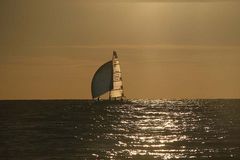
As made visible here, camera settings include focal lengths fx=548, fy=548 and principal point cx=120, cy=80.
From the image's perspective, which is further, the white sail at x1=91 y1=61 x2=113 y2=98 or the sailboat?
the white sail at x1=91 y1=61 x2=113 y2=98

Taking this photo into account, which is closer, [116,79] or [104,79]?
[116,79]

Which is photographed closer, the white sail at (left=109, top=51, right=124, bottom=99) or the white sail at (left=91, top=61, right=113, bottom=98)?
the white sail at (left=109, top=51, right=124, bottom=99)

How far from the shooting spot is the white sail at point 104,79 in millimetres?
168462

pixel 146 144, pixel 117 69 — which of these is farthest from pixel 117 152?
pixel 117 69

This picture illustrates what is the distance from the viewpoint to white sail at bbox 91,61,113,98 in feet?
553

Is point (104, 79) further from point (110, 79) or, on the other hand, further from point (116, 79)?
point (116, 79)

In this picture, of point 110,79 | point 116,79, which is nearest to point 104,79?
point 110,79

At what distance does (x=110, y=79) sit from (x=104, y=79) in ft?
7.16

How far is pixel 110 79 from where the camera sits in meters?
168

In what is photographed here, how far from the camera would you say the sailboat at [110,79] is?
542 ft

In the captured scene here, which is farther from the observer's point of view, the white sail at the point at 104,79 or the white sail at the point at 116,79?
the white sail at the point at 104,79

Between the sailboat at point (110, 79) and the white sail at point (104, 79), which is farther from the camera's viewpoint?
the white sail at point (104, 79)

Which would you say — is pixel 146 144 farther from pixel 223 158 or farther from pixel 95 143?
pixel 223 158

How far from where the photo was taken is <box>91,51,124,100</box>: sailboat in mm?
165087
